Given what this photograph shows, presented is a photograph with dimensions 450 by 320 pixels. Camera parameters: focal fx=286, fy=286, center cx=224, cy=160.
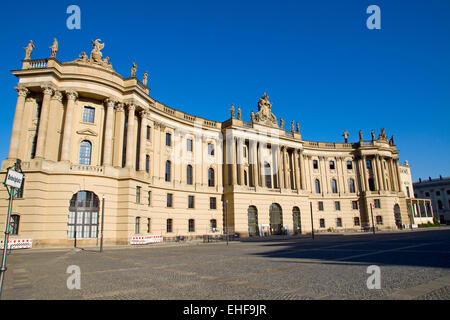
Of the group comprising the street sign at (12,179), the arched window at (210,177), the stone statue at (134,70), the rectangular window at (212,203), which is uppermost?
the stone statue at (134,70)

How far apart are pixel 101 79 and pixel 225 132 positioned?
66.7 ft

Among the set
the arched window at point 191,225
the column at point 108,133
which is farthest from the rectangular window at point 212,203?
the column at point 108,133

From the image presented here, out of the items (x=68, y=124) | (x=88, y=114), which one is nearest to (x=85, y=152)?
(x=68, y=124)

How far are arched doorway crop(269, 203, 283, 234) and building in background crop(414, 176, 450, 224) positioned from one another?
A: 8329 centimetres

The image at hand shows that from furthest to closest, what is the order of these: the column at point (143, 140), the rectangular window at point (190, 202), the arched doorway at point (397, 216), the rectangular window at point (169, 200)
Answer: the arched doorway at point (397, 216)
the rectangular window at point (190, 202)
the rectangular window at point (169, 200)
the column at point (143, 140)

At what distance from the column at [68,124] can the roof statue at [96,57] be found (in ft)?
15.1

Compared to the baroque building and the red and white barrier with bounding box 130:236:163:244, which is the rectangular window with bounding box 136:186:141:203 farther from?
the red and white barrier with bounding box 130:236:163:244

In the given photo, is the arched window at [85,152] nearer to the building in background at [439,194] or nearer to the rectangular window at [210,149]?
the rectangular window at [210,149]

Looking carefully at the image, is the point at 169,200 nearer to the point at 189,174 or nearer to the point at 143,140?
the point at 189,174

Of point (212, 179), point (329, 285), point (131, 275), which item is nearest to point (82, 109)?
point (212, 179)

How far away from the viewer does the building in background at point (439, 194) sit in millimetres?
101762

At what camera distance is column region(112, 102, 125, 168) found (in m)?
31.5
